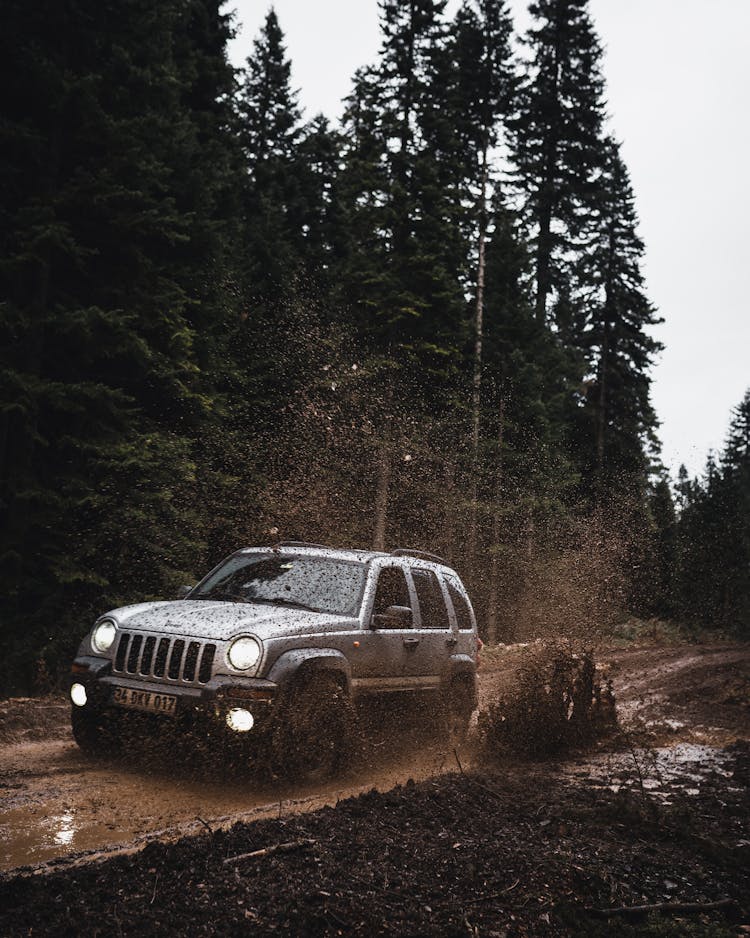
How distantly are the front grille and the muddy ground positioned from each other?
781mm

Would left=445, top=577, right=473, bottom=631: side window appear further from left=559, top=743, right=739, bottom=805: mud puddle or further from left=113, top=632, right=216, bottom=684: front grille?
left=113, top=632, right=216, bottom=684: front grille

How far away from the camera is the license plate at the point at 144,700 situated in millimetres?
5910

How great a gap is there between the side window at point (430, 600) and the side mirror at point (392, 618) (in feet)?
2.41

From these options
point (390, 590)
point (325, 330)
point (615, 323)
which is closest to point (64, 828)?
point (390, 590)

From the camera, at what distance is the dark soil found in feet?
11.2

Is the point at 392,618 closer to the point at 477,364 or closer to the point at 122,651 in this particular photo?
the point at 122,651

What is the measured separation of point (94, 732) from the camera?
650 cm

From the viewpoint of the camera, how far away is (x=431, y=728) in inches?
316

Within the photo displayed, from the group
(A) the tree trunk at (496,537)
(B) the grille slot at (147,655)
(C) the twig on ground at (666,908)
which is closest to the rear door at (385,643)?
(B) the grille slot at (147,655)

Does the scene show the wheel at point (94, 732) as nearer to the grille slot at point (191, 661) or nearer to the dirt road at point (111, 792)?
the dirt road at point (111, 792)

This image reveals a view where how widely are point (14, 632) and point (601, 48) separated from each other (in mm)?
37936

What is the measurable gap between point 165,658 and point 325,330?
2026 centimetres

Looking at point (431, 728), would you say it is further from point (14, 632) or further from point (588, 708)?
point (14, 632)

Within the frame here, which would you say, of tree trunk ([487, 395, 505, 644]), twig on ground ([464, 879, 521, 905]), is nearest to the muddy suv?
twig on ground ([464, 879, 521, 905])
